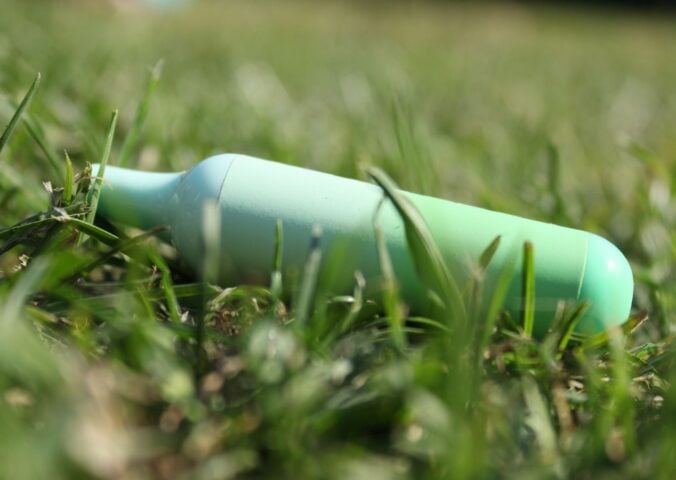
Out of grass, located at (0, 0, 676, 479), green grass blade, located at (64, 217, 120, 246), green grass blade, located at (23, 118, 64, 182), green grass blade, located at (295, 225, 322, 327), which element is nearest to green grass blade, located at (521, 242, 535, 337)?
grass, located at (0, 0, 676, 479)

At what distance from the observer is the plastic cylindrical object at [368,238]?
2.38ft

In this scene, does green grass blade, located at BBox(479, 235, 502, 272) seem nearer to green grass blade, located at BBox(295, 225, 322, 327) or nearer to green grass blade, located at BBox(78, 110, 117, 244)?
green grass blade, located at BBox(295, 225, 322, 327)

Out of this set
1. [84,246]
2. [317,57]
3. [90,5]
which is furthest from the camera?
[90,5]

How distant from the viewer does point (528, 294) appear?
0.71 m

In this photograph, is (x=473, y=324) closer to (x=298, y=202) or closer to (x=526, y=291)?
(x=526, y=291)

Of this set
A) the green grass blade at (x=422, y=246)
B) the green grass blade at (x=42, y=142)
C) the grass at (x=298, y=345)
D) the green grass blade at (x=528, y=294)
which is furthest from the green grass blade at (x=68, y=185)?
the green grass blade at (x=528, y=294)

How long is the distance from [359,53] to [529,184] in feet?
5.15

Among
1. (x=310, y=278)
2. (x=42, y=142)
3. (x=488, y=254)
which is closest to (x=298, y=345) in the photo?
(x=310, y=278)

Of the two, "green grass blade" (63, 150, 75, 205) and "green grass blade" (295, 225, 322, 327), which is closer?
"green grass blade" (295, 225, 322, 327)

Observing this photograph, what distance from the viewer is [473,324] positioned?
2.15ft

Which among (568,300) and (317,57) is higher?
(568,300)

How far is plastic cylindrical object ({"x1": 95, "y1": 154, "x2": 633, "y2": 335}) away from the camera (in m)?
0.73

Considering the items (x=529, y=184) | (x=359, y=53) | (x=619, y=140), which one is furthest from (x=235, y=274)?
(x=359, y=53)

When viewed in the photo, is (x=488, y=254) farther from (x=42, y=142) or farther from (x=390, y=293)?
(x=42, y=142)
